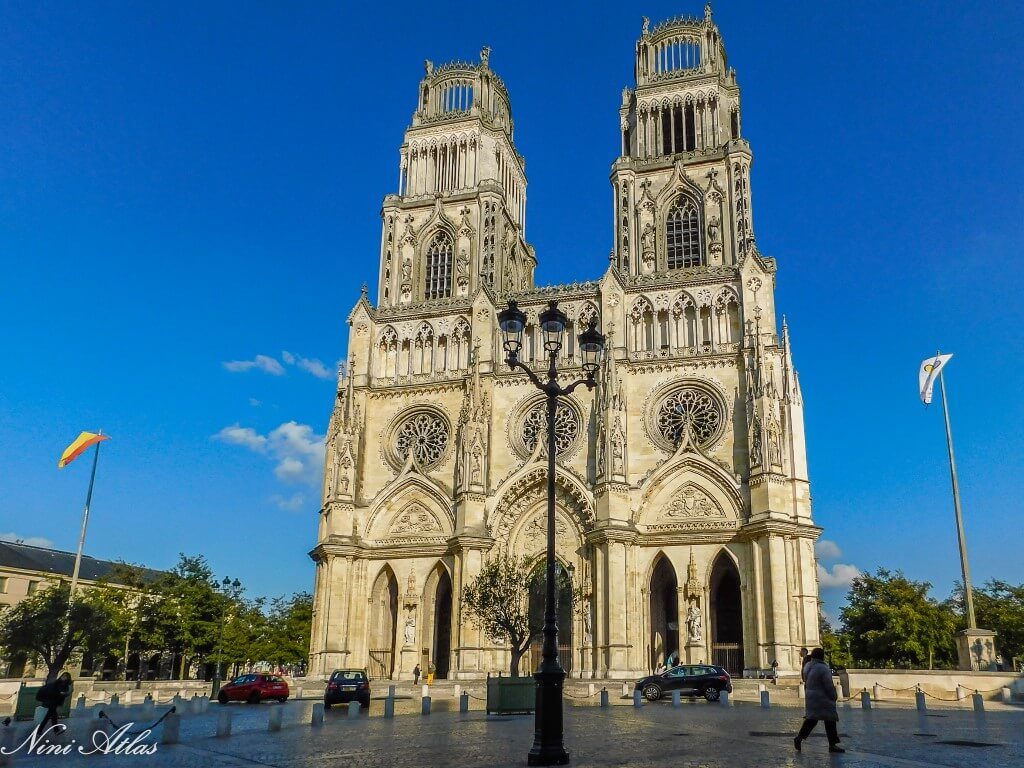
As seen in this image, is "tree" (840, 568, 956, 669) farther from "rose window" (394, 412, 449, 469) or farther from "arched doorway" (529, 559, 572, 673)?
"rose window" (394, 412, 449, 469)

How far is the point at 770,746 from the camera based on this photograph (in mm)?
14992

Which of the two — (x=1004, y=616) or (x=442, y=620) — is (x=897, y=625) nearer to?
(x=1004, y=616)

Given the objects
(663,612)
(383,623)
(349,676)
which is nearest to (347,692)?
(349,676)

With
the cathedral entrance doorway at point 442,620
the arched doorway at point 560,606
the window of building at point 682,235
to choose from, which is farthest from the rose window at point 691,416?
the cathedral entrance doorway at point 442,620

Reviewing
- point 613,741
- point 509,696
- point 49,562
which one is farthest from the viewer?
point 49,562

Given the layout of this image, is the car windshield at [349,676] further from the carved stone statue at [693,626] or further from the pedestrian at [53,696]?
the carved stone statue at [693,626]

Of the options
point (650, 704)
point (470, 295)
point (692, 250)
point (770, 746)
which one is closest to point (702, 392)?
point (692, 250)

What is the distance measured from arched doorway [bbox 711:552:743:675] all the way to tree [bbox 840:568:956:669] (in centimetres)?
1303

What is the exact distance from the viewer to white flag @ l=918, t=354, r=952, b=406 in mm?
38281

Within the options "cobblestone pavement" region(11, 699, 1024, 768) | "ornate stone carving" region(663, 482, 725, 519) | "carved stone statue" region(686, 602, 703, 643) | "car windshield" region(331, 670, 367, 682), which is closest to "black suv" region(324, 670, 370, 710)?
"car windshield" region(331, 670, 367, 682)

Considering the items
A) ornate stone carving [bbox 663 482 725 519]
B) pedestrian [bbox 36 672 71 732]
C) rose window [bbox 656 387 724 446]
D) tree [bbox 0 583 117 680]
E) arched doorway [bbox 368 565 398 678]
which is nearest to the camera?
pedestrian [bbox 36 672 71 732]

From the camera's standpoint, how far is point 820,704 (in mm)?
13852

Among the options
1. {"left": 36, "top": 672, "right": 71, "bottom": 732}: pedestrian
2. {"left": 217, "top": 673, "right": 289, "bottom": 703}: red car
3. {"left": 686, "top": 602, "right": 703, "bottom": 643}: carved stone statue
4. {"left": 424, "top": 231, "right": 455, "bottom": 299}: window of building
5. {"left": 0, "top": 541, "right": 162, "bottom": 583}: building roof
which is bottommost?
{"left": 217, "top": 673, "right": 289, "bottom": 703}: red car

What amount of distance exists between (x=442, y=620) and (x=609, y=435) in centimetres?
1341
